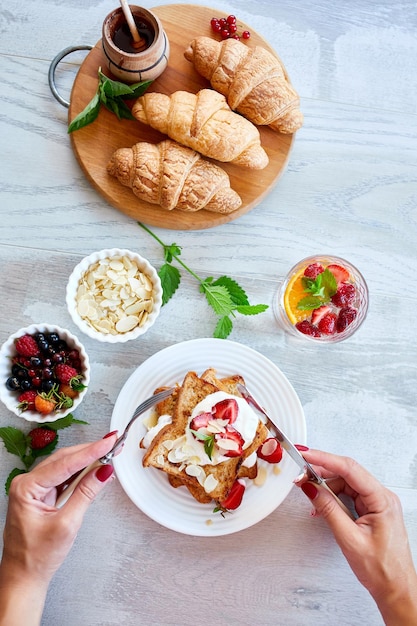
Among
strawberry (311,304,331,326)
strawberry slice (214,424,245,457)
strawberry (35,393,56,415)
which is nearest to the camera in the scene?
strawberry slice (214,424,245,457)

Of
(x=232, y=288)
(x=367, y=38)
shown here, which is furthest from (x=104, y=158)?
(x=367, y=38)

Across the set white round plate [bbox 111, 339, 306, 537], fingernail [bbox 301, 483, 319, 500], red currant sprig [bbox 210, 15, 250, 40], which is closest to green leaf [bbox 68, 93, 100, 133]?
red currant sprig [bbox 210, 15, 250, 40]

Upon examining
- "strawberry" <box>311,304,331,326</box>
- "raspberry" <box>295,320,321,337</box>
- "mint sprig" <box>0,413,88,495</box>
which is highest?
"strawberry" <box>311,304,331,326</box>

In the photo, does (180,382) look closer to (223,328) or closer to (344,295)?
(223,328)

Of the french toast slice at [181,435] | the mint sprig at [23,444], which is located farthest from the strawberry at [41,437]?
the french toast slice at [181,435]

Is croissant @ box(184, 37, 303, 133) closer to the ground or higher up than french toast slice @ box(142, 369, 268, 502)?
higher up

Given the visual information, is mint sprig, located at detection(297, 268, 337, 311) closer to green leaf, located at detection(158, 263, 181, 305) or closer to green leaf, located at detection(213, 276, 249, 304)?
green leaf, located at detection(213, 276, 249, 304)
